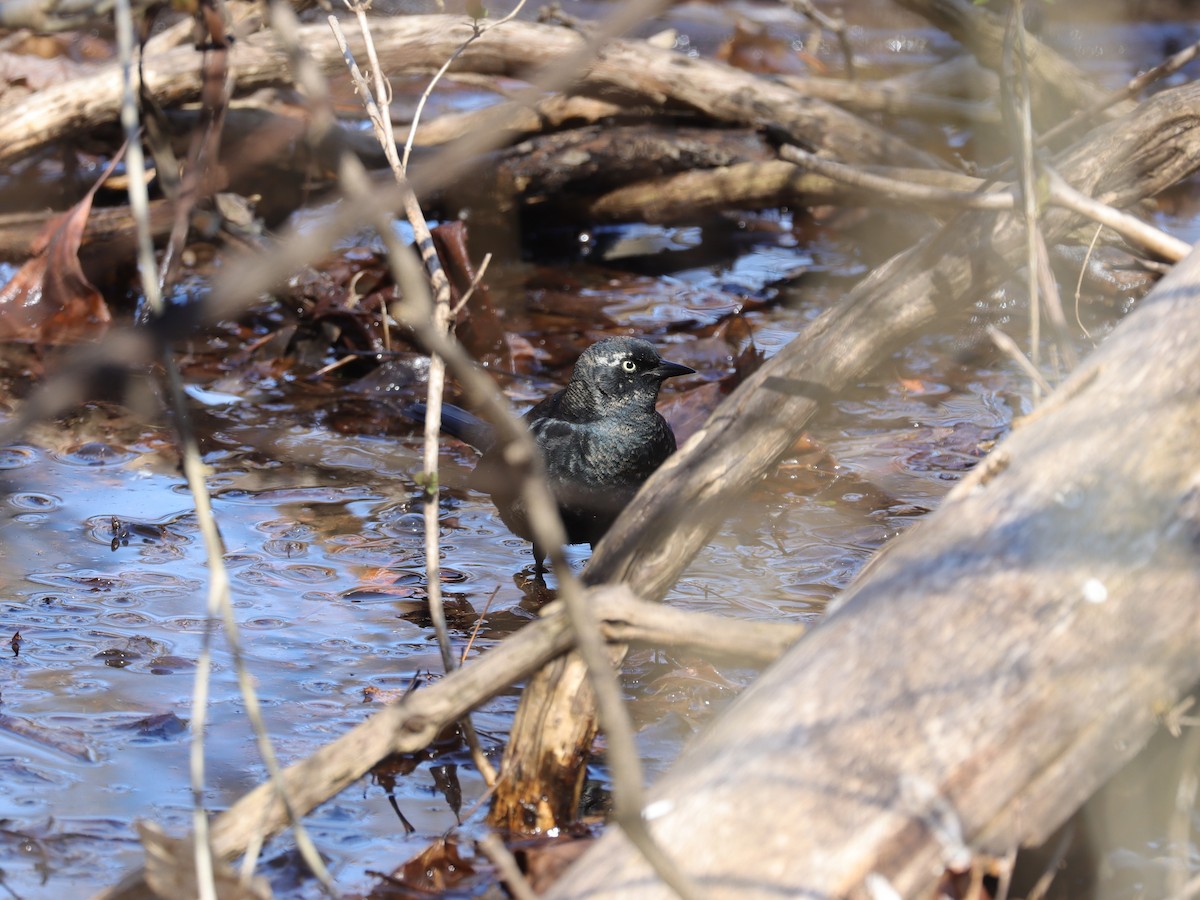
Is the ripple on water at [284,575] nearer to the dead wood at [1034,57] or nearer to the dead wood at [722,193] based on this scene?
the dead wood at [722,193]

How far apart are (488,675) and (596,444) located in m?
1.95

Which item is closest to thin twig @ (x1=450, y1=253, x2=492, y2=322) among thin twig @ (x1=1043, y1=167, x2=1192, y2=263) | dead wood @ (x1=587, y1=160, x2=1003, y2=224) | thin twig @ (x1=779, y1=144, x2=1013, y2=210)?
thin twig @ (x1=779, y1=144, x2=1013, y2=210)


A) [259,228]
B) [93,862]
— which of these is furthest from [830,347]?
[259,228]

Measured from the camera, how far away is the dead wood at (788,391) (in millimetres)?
2609

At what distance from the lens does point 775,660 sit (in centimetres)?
223

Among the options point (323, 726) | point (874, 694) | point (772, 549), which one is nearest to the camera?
point (874, 694)

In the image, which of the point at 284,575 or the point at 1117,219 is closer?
the point at 1117,219

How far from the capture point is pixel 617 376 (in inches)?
175

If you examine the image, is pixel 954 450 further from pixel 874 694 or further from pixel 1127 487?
pixel 874 694

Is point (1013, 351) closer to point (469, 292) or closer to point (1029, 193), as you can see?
point (1029, 193)

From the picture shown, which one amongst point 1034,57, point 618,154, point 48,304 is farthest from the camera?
point 618,154

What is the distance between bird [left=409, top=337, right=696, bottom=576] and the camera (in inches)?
166

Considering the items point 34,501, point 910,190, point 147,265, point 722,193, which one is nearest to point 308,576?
point 34,501

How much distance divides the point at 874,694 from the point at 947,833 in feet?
0.74
